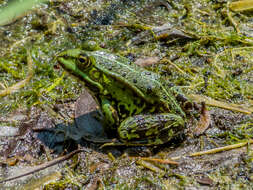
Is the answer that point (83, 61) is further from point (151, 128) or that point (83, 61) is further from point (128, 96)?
point (151, 128)

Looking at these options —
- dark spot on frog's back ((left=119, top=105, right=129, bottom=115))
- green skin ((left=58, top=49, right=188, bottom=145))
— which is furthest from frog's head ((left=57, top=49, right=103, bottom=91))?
dark spot on frog's back ((left=119, top=105, right=129, bottom=115))

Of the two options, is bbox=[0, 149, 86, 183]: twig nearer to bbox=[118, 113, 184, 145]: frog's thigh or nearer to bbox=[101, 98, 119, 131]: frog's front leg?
bbox=[101, 98, 119, 131]: frog's front leg

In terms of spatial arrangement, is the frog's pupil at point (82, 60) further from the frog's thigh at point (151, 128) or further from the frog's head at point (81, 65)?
the frog's thigh at point (151, 128)

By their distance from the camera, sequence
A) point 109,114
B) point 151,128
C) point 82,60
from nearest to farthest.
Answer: point 151,128 → point 82,60 → point 109,114

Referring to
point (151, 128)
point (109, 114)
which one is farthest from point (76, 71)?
point (151, 128)

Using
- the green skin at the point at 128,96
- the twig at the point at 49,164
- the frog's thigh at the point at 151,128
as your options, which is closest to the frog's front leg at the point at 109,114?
the green skin at the point at 128,96

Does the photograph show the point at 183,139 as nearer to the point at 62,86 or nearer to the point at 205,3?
the point at 62,86
